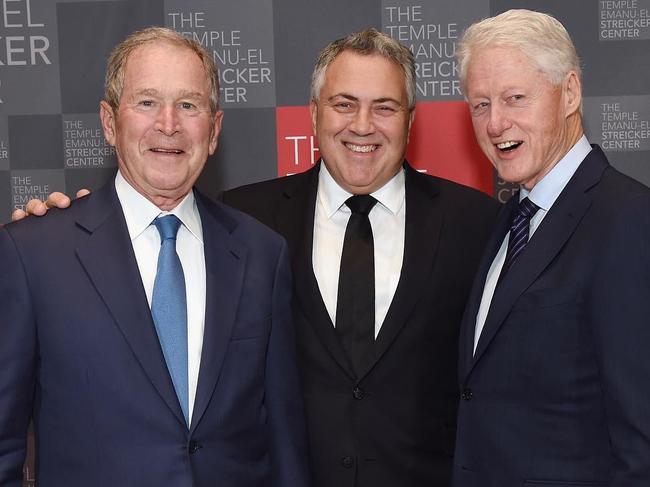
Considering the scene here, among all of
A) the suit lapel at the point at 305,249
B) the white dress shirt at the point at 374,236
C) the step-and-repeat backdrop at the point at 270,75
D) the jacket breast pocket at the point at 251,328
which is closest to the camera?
the jacket breast pocket at the point at 251,328

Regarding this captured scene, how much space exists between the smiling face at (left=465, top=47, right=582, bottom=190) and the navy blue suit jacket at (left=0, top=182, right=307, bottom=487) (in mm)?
876

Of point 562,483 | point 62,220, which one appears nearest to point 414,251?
point 562,483

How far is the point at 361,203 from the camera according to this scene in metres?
2.75

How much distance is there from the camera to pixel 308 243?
2689 mm

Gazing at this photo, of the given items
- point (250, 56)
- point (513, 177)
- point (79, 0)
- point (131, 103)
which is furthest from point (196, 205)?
point (79, 0)

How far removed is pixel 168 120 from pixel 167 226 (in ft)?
0.89

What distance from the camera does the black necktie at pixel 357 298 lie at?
258 cm

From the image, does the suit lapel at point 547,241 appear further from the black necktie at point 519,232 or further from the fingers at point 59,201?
the fingers at point 59,201

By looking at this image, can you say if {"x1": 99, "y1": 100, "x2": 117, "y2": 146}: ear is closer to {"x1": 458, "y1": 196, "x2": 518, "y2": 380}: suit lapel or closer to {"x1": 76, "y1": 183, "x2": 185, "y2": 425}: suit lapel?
{"x1": 76, "y1": 183, "x2": 185, "y2": 425}: suit lapel

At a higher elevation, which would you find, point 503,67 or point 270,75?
point 270,75

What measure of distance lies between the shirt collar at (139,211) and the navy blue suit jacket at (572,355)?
33.0 inches

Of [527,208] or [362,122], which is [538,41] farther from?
[362,122]

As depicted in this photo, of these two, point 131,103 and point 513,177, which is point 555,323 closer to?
point 513,177

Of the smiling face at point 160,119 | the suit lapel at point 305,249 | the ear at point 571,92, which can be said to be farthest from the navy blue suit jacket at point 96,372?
the ear at point 571,92
